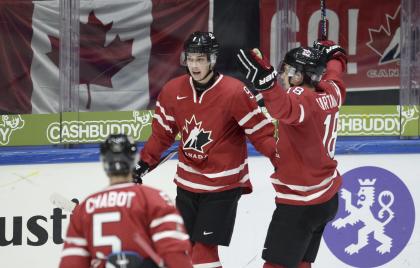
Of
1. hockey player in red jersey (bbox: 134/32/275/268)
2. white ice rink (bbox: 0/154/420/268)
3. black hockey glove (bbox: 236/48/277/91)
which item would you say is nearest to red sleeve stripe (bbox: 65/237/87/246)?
black hockey glove (bbox: 236/48/277/91)

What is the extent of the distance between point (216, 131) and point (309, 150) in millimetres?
457

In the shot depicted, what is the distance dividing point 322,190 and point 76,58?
1763 millimetres

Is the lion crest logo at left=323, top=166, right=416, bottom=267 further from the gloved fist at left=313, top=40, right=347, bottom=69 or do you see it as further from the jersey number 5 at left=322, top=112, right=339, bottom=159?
the jersey number 5 at left=322, top=112, right=339, bottom=159

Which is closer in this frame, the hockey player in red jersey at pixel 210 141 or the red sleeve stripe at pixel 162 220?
the red sleeve stripe at pixel 162 220

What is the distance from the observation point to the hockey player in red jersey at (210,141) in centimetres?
466

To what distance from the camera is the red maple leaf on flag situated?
571 centimetres

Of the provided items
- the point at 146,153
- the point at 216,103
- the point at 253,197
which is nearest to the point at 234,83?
the point at 216,103

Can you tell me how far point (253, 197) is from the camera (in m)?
5.46

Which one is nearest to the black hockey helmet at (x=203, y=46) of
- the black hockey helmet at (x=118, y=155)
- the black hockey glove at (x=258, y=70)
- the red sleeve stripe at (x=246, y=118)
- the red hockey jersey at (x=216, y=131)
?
the red hockey jersey at (x=216, y=131)

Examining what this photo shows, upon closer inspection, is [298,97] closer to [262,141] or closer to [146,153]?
[262,141]

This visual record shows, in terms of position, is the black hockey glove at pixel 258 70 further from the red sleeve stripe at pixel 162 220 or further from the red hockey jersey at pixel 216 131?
the red sleeve stripe at pixel 162 220

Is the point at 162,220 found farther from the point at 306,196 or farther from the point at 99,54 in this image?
the point at 99,54

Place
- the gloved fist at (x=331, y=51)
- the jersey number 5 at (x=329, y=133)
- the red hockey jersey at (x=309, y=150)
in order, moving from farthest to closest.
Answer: the gloved fist at (x=331, y=51)
the jersey number 5 at (x=329, y=133)
the red hockey jersey at (x=309, y=150)

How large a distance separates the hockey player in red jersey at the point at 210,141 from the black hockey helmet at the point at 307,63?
361mm
